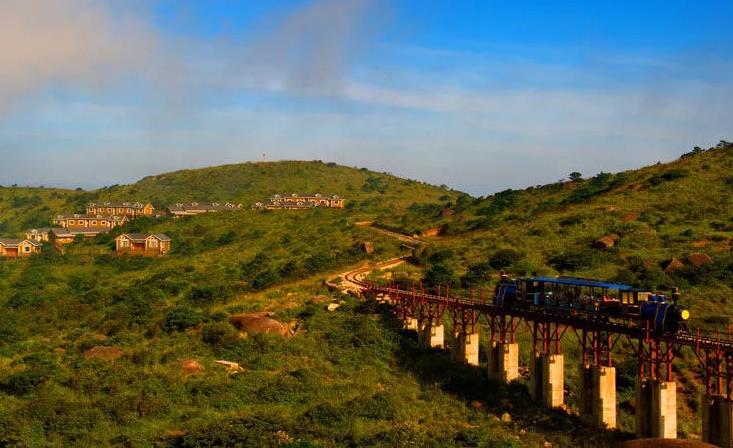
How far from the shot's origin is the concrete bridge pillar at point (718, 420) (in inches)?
1404

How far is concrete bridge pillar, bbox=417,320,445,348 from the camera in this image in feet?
185

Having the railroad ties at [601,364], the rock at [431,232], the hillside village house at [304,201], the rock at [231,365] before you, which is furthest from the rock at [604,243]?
the hillside village house at [304,201]

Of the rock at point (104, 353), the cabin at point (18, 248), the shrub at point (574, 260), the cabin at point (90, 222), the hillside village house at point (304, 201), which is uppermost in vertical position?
the hillside village house at point (304, 201)

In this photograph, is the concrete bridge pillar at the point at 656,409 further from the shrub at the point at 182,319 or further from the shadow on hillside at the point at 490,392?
the shrub at the point at 182,319

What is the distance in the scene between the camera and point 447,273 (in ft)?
237

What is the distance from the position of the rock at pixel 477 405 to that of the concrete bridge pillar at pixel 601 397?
6025 millimetres

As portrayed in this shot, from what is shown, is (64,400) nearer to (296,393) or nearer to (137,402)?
(137,402)

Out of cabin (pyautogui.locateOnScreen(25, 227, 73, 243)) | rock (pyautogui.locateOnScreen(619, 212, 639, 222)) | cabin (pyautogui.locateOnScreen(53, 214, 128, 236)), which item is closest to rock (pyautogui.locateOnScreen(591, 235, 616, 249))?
rock (pyautogui.locateOnScreen(619, 212, 639, 222))

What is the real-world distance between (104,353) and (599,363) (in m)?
35.3

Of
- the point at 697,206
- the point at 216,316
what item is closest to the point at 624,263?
the point at 697,206

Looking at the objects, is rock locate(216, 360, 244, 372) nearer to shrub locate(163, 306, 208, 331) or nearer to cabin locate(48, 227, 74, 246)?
shrub locate(163, 306, 208, 331)

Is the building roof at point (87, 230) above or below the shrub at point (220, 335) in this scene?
above

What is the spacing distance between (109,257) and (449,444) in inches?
3835

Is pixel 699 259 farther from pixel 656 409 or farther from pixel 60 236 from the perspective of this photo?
pixel 60 236
